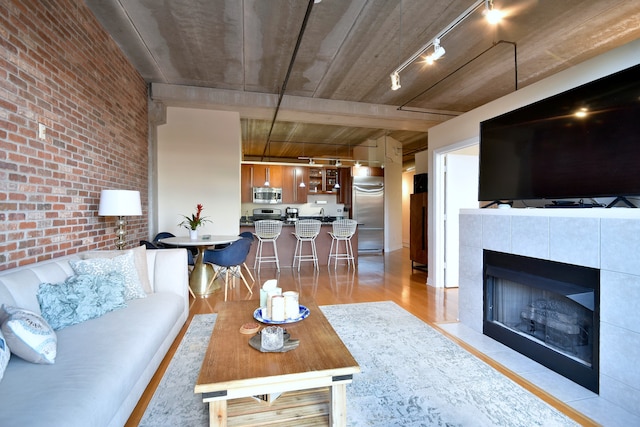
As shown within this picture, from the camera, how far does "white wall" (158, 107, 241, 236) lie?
16.5 feet

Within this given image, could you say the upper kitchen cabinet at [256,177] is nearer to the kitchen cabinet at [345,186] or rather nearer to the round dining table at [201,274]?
the kitchen cabinet at [345,186]

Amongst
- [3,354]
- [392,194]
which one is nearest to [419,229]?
[392,194]

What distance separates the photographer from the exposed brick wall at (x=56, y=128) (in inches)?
76.1

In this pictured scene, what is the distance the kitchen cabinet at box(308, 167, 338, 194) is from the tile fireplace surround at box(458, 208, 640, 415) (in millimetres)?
6298

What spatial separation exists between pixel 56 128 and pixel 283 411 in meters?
2.74

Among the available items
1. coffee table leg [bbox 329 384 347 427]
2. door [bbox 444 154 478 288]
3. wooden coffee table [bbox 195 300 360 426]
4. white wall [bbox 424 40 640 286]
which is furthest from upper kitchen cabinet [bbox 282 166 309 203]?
coffee table leg [bbox 329 384 347 427]

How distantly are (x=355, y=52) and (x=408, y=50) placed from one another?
0.64 m

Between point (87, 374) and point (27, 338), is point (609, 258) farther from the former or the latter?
point (27, 338)

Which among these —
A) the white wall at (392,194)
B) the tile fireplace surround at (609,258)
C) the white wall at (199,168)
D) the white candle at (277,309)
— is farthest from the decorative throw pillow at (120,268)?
the white wall at (392,194)

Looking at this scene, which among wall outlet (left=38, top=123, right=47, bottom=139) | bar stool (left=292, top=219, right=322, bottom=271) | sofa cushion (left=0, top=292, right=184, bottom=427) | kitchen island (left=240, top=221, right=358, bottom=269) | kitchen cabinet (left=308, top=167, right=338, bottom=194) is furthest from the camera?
kitchen cabinet (left=308, top=167, right=338, bottom=194)

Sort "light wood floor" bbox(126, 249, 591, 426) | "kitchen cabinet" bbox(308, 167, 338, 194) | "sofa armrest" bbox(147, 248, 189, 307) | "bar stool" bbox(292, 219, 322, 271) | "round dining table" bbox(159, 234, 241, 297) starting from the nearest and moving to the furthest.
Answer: "light wood floor" bbox(126, 249, 591, 426) → "sofa armrest" bbox(147, 248, 189, 307) → "round dining table" bbox(159, 234, 241, 297) → "bar stool" bbox(292, 219, 322, 271) → "kitchen cabinet" bbox(308, 167, 338, 194)

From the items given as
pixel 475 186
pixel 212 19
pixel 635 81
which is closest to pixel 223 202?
pixel 212 19

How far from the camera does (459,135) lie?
158 inches

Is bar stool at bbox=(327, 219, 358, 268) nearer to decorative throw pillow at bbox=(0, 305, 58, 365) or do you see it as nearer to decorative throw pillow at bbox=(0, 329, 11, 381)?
decorative throw pillow at bbox=(0, 305, 58, 365)
